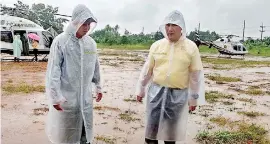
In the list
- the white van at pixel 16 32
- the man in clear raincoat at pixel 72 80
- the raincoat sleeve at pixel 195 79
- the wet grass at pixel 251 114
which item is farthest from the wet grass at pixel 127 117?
the white van at pixel 16 32

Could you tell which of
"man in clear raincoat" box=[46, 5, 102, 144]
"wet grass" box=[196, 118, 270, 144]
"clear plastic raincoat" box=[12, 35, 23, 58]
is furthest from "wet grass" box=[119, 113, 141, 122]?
"clear plastic raincoat" box=[12, 35, 23, 58]

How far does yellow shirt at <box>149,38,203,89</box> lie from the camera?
381cm

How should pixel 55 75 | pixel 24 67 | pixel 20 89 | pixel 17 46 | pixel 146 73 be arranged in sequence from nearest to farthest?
1. pixel 55 75
2. pixel 146 73
3. pixel 20 89
4. pixel 24 67
5. pixel 17 46

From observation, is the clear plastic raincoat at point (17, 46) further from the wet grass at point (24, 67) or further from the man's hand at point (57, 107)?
the man's hand at point (57, 107)

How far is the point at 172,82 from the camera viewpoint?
12.5 feet

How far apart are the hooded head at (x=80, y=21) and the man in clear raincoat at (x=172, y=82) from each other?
794mm

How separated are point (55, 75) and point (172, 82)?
1184mm

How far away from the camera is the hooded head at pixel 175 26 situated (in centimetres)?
377

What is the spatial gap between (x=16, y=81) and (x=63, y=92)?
815 cm

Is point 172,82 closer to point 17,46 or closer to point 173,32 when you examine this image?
point 173,32

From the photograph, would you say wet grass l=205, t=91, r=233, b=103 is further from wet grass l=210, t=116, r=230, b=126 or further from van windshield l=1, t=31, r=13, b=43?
van windshield l=1, t=31, r=13, b=43

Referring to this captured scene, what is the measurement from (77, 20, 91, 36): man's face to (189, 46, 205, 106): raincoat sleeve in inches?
43.7

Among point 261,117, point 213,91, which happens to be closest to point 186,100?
point 261,117

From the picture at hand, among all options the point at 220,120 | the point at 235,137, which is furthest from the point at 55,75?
the point at 220,120
